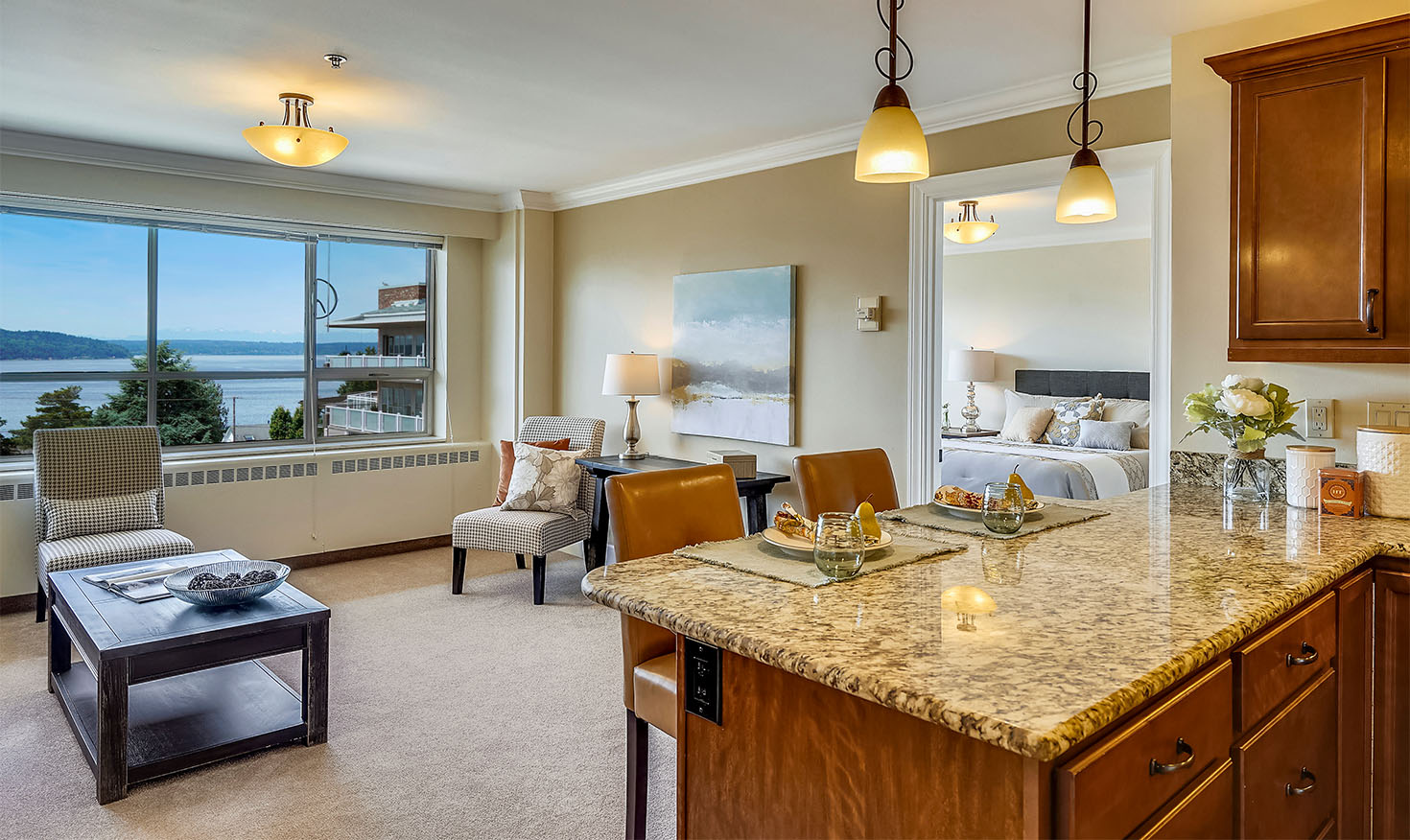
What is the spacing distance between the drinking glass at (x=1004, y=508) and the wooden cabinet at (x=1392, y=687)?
824mm

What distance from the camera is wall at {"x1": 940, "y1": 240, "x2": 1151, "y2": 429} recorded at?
23.4 feet

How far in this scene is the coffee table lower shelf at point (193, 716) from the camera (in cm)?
279

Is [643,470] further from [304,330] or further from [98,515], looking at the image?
[304,330]

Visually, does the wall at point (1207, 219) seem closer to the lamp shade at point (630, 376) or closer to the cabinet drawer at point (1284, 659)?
the cabinet drawer at point (1284, 659)

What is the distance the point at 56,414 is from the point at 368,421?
1709mm

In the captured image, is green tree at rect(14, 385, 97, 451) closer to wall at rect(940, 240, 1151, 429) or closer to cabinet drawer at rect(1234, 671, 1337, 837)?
cabinet drawer at rect(1234, 671, 1337, 837)

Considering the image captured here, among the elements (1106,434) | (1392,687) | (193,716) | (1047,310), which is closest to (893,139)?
(1392,687)

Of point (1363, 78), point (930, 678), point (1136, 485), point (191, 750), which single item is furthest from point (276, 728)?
point (1136, 485)

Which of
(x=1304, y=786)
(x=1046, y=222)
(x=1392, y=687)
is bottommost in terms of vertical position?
(x=1304, y=786)

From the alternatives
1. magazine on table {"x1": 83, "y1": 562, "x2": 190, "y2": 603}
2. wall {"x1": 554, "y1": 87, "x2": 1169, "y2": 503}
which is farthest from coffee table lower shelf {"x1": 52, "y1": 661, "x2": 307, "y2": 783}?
wall {"x1": 554, "y1": 87, "x2": 1169, "y2": 503}

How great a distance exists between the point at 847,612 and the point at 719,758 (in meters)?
0.34

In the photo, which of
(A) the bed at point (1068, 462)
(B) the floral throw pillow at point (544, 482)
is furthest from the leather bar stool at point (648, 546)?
(A) the bed at point (1068, 462)

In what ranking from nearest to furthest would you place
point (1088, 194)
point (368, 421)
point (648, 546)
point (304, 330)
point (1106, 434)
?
point (648, 546), point (1088, 194), point (304, 330), point (368, 421), point (1106, 434)

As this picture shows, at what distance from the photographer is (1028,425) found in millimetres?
7023
